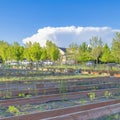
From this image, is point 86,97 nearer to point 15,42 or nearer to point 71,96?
point 71,96

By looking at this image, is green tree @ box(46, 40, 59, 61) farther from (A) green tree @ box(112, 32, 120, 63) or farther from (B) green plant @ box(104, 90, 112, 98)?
(B) green plant @ box(104, 90, 112, 98)

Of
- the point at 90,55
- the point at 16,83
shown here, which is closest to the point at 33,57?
the point at 90,55

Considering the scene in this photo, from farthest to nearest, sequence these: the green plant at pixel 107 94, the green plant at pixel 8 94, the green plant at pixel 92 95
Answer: the green plant at pixel 107 94
the green plant at pixel 92 95
the green plant at pixel 8 94

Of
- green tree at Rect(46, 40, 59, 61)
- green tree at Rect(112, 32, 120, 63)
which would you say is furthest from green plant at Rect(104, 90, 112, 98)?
green tree at Rect(46, 40, 59, 61)

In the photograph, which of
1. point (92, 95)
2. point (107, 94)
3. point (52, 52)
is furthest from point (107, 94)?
point (52, 52)

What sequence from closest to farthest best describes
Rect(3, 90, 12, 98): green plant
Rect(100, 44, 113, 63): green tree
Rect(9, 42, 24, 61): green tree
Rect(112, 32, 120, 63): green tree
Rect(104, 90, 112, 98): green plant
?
Rect(3, 90, 12, 98): green plant → Rect(104, 90, 112, 98): green plant → Rect(112, 32, 120, 63): green tree → Rect(9, 42, 24, 61): green tree → Rect(100, 44, 113, 63): green tree

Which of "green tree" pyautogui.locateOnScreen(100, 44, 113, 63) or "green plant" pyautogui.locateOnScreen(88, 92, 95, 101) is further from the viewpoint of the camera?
"green tree" pyautogui.locateOnScreen(100, 44, 113, 63)

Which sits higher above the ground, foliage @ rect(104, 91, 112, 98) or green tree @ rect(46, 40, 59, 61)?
green tree @ rect(46, 40, 59, 61)

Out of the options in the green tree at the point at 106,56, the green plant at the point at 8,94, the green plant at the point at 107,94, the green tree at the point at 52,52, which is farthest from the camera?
the green tree at the point at 52,52

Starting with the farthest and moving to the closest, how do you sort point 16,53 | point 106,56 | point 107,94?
point 106,56 → point 16,53 → point 107,94

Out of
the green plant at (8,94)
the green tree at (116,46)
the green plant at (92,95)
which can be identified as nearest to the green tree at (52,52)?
the green tree at (116,46)

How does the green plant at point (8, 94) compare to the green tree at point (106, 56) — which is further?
the green tree at point (106, 56)

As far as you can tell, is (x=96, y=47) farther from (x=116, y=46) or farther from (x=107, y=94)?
(x=107, y=94)

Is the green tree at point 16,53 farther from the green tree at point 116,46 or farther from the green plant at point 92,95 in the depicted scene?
the green plant at point 92,95
